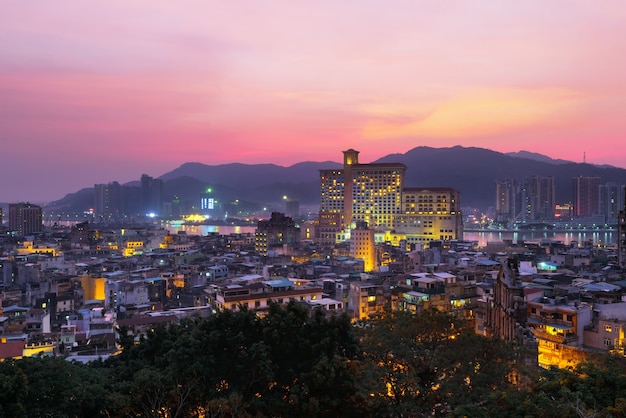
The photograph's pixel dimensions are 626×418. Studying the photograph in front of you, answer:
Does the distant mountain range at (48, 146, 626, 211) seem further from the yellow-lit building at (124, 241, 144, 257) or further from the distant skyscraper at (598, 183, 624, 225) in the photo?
the yellow-lit building at (124, 241, 144, 257)

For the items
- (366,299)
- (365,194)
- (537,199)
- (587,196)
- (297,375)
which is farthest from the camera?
(537,199)

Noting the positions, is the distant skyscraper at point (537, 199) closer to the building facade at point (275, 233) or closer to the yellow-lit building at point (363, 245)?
the building facade at point (275, 233)

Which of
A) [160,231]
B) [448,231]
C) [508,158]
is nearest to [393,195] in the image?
[448,231]

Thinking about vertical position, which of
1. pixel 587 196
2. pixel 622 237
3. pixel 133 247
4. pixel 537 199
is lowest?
pixel 133 247

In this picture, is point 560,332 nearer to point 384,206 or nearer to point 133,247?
point 133,247

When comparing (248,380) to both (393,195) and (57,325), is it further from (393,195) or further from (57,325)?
(393,195)

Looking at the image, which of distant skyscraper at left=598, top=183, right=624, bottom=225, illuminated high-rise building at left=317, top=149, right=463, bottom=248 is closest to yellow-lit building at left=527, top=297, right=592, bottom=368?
illuminated high-rise building at left=317, top=149, right=463, bottom=248

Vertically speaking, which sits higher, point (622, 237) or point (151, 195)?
point (151, 195)

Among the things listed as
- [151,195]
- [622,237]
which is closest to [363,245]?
[622,237]
